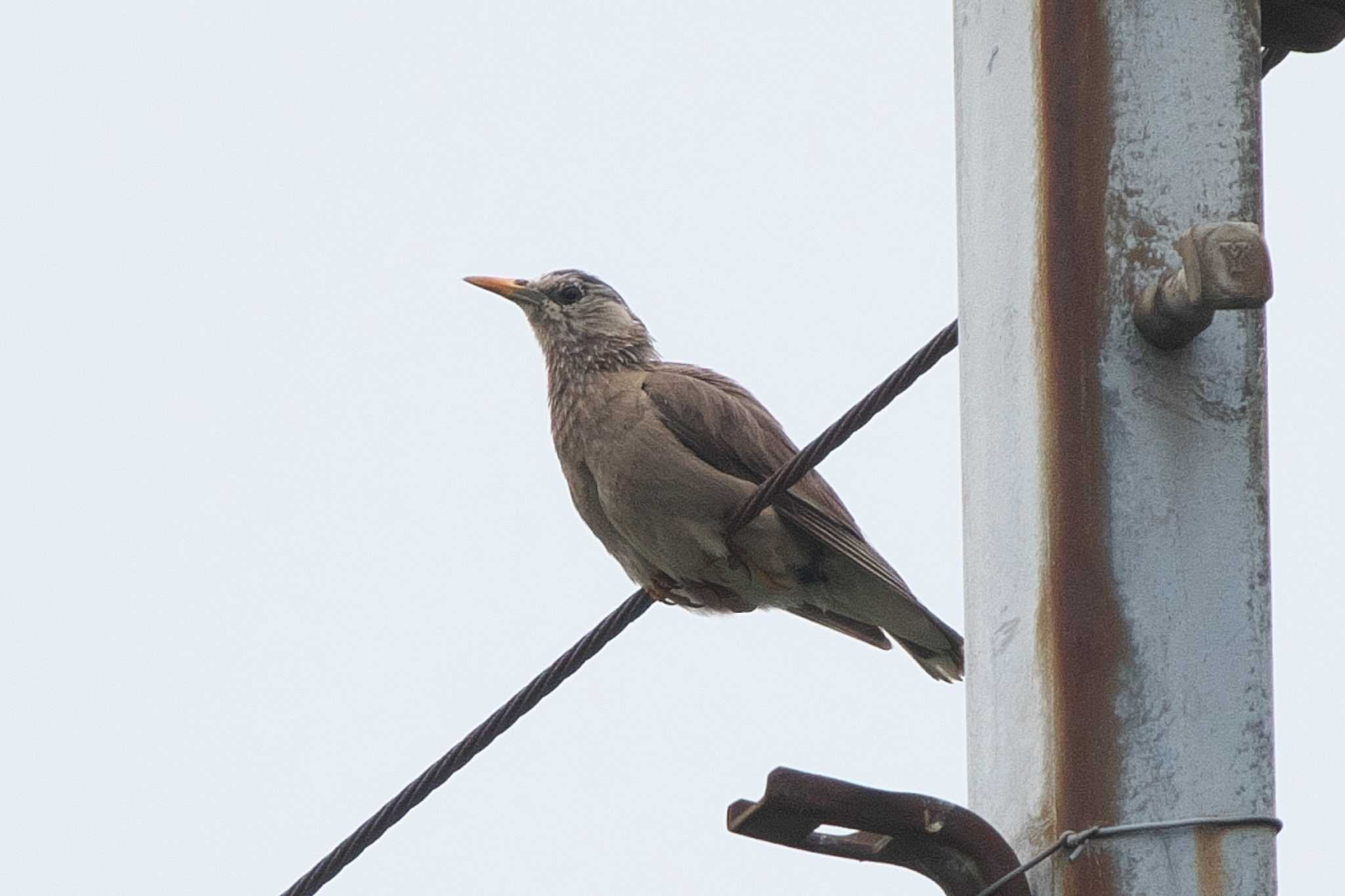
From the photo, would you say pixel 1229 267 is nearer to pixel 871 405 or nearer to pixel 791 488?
pixel 871 405

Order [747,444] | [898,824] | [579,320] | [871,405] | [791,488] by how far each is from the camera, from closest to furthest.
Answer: [898,824] < [871,405] < [791,488] < [747,444] < [579,320]

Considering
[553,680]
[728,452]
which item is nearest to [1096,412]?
[553,680]

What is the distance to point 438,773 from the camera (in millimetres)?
4449

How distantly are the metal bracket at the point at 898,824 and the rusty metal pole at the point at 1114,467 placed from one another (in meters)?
0.07

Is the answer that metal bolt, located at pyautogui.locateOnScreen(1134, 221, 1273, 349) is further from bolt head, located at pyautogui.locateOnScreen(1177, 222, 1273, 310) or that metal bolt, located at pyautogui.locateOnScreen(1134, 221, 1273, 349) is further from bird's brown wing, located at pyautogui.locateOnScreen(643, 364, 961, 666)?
bird's brown wing, located at pyautogui.locateOnScreen(643, 364, 961, 666)

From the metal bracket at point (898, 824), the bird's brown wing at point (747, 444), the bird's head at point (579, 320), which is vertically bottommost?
the metal bracket at point (898, 824)

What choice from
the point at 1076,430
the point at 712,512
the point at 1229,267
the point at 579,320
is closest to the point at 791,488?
the point at 712,512

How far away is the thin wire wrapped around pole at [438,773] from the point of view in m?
4.41

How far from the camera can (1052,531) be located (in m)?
2.61

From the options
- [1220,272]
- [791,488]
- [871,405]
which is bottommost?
[1220,272]

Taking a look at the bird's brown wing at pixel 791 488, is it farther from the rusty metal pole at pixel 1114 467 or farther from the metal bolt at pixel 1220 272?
the metal bolt at pixel 1220 272

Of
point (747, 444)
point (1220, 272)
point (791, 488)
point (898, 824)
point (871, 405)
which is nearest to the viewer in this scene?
point (1220, 272)

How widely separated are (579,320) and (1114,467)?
13.4 ft

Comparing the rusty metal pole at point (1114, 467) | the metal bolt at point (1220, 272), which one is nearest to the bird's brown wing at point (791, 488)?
the rusty metal pole at point (1114, 467)
